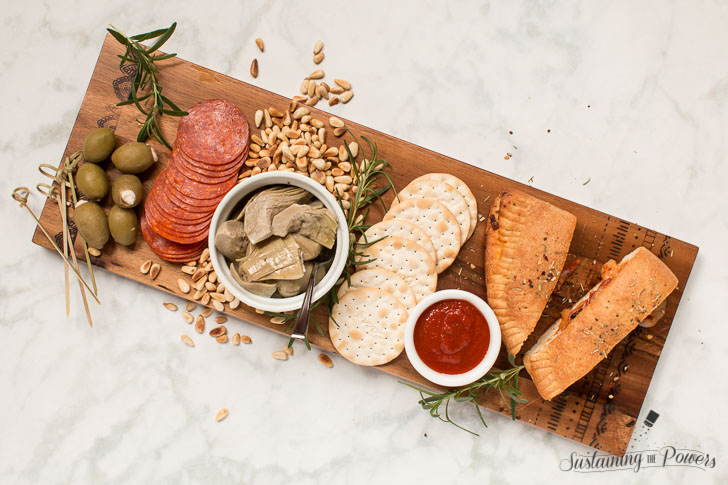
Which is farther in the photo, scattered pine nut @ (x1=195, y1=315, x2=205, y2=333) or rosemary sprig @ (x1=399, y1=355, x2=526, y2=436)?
scattered pine nut @ (x1=195, y1=315, x2=205, y2=333)

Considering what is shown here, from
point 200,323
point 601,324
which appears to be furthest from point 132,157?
point 601,324

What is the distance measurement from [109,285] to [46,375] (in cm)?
52

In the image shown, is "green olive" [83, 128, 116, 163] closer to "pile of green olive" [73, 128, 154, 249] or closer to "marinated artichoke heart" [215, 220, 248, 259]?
"pile of green olive" [73, 128, 154, 249]

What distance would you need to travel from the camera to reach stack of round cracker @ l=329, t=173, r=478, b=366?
7.19 ft

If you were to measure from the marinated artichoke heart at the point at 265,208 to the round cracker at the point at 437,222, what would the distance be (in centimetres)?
45

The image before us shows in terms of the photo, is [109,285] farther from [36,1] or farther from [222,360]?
[36,1]

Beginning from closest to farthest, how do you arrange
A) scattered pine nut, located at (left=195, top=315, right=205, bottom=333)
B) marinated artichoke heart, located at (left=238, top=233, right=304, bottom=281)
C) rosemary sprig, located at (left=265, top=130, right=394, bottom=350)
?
marinated artichoke heart, located at (left=238, top=233, right=304, bottom=281)
rosemary sprig, located at (left=265, top=130, right=394, bottom=350)
scattered pine nut, located at (left=195, top=315, right=205, bottom=333)

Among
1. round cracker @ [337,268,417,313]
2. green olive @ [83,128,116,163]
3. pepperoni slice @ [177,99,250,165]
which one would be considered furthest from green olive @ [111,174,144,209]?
round cracker @ [337,268,417,313]

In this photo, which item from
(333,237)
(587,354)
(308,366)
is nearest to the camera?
(333,237)

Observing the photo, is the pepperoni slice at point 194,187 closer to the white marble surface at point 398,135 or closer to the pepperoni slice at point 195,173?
the pepperoni slice at point 195,173

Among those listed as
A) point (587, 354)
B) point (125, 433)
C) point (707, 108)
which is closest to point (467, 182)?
point (587, 354)

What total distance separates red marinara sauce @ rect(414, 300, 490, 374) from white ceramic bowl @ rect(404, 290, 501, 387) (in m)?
0.02

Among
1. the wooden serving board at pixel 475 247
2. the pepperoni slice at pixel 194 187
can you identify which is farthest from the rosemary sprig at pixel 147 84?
the pepperoni slice at pixel 194 187

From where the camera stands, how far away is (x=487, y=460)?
8.03 ft
